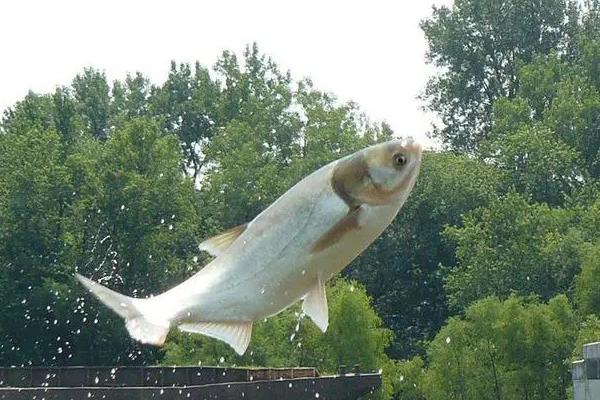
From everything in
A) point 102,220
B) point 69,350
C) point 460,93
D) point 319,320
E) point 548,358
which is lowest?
point 319,320

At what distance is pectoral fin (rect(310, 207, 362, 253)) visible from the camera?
4340 mm

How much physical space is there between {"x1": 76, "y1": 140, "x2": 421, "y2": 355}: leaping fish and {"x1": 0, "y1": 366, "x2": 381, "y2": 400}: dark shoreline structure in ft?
63.0

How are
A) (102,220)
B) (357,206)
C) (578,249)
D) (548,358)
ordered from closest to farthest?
(357,206) → (548,358) → (578,249) → (102,220)

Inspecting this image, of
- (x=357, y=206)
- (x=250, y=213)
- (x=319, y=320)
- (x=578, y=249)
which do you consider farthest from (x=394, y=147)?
(x=250, y=213)

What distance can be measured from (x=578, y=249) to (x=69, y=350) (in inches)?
659

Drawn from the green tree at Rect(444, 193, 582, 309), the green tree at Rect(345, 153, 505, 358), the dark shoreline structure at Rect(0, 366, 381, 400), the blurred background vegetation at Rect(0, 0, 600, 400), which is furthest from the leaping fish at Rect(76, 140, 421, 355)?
the green tree at Rect(345, 153, 505, 358)

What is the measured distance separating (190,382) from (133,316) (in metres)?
25.4

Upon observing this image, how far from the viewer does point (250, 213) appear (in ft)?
196

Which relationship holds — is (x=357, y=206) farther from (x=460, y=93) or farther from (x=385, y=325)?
(x=460, y=93)

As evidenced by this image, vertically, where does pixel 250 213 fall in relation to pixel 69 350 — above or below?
above

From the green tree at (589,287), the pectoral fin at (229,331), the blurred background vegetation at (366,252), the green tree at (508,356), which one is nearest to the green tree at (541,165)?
the blurred background vegetation at (366,252)

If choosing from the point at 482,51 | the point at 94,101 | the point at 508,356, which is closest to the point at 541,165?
the point at 482,51

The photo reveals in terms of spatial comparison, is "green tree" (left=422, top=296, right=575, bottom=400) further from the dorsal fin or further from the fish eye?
the fish eye

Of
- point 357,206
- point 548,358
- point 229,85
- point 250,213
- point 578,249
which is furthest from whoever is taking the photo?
point 229,85
